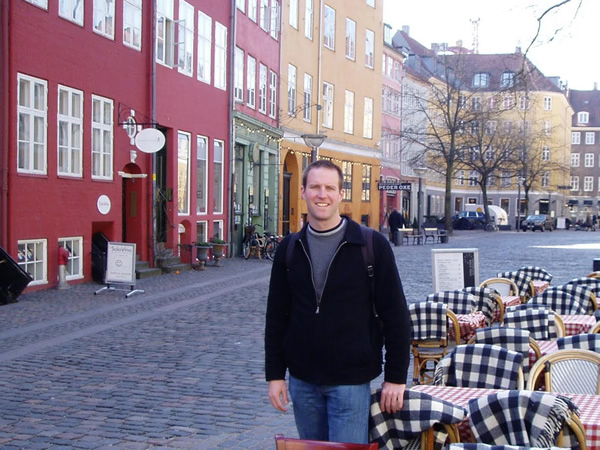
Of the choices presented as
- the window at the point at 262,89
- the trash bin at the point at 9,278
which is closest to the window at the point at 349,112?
the window at the point at 262,89

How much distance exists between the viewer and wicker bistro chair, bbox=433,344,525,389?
498 centimetres

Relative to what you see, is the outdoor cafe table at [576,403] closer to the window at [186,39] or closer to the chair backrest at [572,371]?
the chair backrest at [572,371]

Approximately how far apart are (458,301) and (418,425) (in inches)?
207

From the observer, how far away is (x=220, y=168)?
1059 inches

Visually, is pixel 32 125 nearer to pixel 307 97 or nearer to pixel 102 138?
pixel 102 138

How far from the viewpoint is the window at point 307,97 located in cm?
3616

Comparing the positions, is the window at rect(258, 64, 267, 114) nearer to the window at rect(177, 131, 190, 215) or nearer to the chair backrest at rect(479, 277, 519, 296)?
the window at rect(177, 131, 190, 215)

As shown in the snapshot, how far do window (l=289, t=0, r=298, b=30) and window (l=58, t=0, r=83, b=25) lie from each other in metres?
16.8

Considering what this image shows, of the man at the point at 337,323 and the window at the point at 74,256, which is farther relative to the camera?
the window at the point at 74,256

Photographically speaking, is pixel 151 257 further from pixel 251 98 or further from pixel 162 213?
pixel 251 98

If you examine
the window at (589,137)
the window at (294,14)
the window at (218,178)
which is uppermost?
the window at (589,137)

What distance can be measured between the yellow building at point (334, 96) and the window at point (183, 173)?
4753 mm

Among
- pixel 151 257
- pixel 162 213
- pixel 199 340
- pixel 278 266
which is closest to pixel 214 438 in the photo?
pixel 278 266

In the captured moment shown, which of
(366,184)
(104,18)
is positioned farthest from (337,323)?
(366,184)
